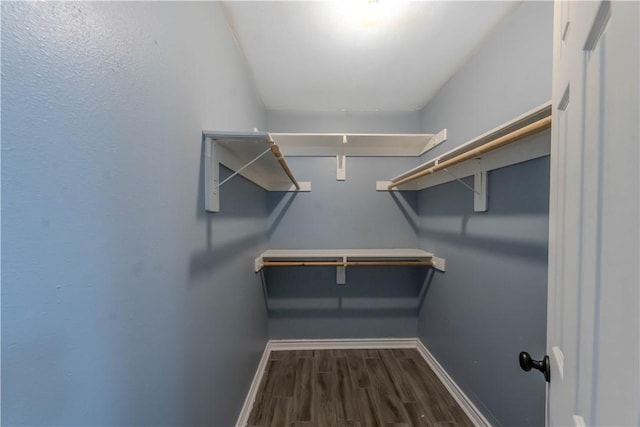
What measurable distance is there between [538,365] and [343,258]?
4.85ft

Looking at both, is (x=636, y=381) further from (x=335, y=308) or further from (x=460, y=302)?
(x=335, y=308)

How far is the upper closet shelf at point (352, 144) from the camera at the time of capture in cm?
199

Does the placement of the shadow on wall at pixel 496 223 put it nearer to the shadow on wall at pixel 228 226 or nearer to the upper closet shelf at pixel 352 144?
the upper closet shelf at pixel 352 144

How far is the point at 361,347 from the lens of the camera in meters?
2.27

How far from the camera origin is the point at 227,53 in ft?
4.12

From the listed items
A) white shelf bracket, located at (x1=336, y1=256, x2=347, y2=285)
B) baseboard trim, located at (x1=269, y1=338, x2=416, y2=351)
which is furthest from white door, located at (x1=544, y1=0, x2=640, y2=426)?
baseboard trim, located at (x1=269, y1=338, x2=416, y2=351)

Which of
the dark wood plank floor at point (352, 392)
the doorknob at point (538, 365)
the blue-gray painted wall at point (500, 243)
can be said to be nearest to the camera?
the doorknob at point (538, 365)

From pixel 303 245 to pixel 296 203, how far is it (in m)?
0.41

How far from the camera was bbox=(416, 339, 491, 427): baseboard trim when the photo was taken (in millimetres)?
1437

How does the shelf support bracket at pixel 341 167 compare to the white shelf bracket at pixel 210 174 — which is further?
the shelf support bracket at pixel 341 167

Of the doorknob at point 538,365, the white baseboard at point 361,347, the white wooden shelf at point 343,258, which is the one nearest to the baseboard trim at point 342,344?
the white baseboard at point 361,347

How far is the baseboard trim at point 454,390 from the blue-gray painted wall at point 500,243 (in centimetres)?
5

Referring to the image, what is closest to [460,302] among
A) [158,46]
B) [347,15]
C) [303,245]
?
[303,245]

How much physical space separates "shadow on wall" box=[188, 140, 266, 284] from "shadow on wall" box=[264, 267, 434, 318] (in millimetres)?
592
